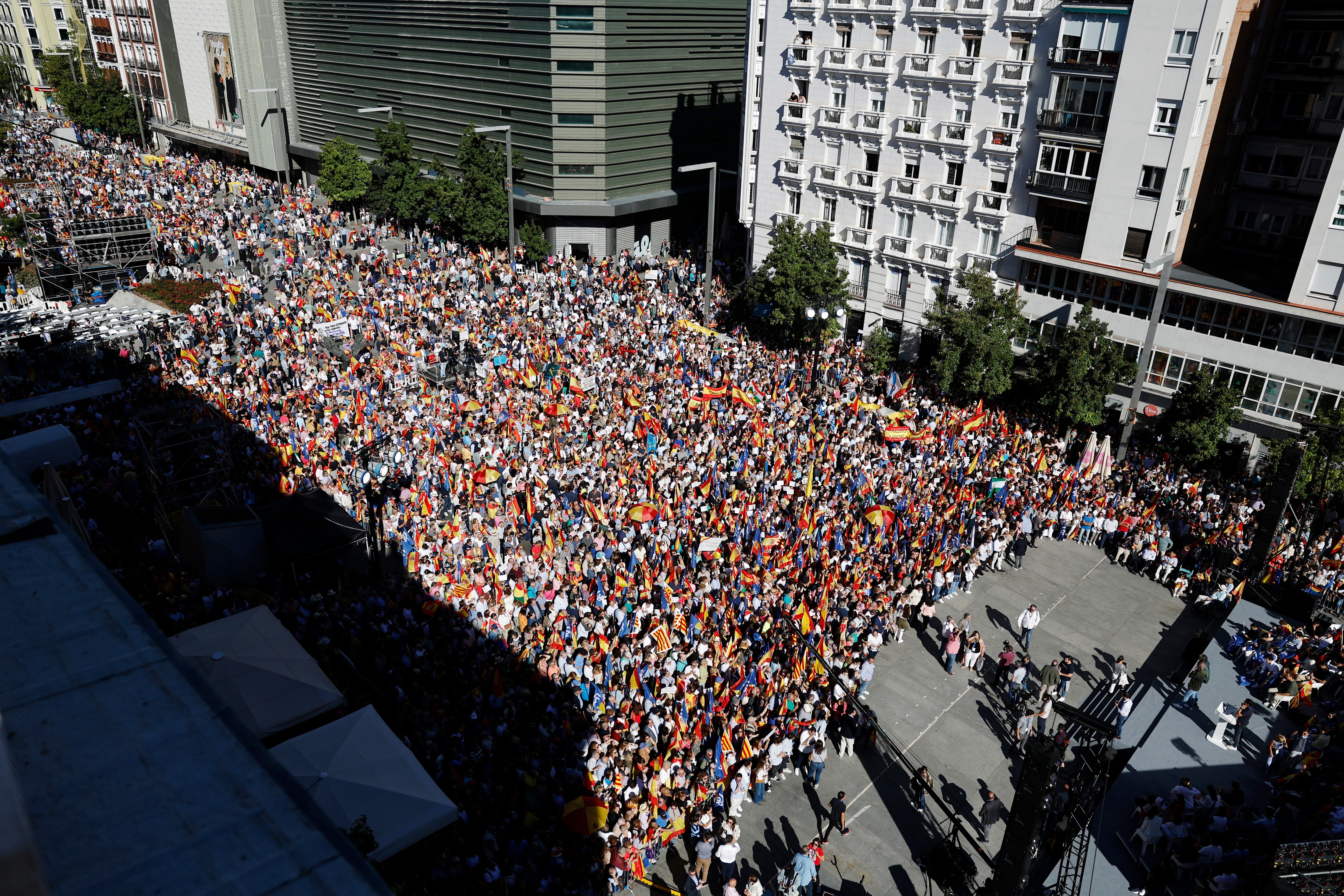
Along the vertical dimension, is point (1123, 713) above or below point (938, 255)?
below

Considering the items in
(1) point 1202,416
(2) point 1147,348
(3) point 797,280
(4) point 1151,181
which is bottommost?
(1) point 1202,416

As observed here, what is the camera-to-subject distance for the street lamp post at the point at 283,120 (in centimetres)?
6494

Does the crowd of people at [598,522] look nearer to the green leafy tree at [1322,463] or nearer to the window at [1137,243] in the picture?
the green leafy tree at [1322,463]

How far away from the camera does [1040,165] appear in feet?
105

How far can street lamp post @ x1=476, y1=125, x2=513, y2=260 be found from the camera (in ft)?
142

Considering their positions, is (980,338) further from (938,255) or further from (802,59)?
(802,59)

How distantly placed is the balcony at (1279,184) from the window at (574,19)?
3047 centimetres

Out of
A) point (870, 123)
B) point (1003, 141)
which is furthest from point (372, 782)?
point (870, 123)

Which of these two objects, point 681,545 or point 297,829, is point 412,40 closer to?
point 681,545

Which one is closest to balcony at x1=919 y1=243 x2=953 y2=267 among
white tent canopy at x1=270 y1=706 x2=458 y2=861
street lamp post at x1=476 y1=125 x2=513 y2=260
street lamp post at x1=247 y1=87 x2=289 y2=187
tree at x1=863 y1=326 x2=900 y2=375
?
tree at x1=863 y1=326 x2=900 y2=375

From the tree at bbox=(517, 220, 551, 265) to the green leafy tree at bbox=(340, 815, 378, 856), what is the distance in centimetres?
3763

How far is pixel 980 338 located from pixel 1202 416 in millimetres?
7259

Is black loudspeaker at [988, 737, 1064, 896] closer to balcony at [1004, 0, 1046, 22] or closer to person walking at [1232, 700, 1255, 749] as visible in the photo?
person walking at [1232, 700, 1255, 749]

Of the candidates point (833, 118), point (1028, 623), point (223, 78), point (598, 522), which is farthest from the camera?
point (223, 78)
